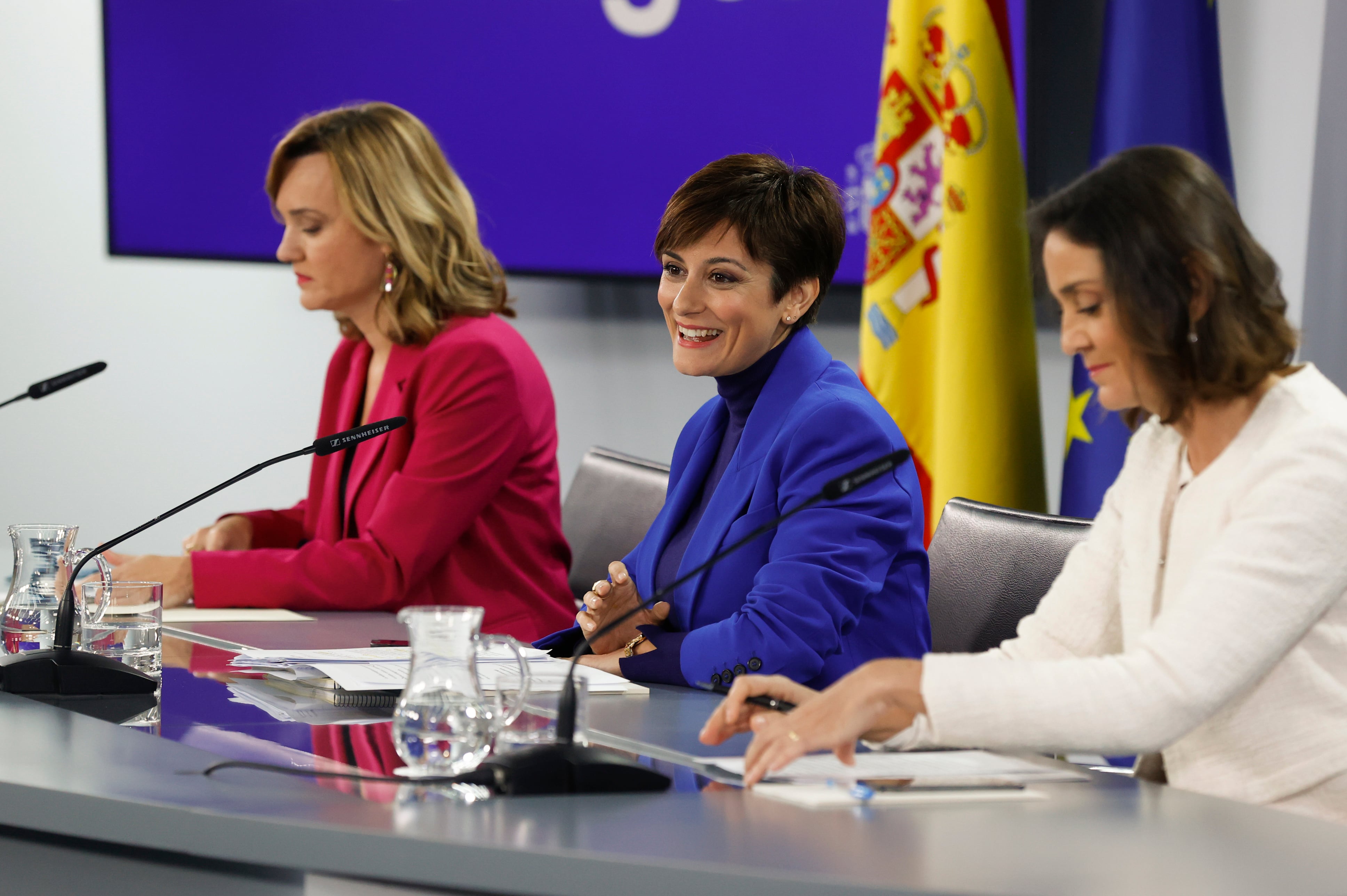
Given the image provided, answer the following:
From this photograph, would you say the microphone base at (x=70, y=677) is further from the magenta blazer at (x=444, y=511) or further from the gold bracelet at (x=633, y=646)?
the magenta blazer at (x=444, y=511)

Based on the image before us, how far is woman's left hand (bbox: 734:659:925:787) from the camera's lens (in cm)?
109

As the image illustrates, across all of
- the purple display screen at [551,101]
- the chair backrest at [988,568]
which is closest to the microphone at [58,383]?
the chair backrest at [988,568]

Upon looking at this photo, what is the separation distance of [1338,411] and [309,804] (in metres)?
0.95

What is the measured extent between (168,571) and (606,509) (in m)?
0.89

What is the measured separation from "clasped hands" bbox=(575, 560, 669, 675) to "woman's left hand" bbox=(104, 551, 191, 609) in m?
0.74

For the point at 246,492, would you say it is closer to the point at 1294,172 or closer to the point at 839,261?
the point at 839,261

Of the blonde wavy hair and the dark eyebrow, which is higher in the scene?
the blonde wavy hair

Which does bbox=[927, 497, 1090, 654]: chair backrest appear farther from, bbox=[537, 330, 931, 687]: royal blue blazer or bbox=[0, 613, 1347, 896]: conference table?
bbox=[0, 613, 1347, 896]: conference table

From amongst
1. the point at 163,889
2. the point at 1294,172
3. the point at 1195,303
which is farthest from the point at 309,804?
the point at 1294,172

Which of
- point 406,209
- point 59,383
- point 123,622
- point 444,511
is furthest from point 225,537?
point 123,622

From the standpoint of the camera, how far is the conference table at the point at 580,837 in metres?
0.87

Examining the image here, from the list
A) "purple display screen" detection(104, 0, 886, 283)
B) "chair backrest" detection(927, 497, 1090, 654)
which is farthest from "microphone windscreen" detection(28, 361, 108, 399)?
"purple display screen" detection(104, 0, 886, 283)

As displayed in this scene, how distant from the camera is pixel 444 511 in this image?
2.39 meters

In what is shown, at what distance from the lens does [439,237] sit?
2674 millimetres
